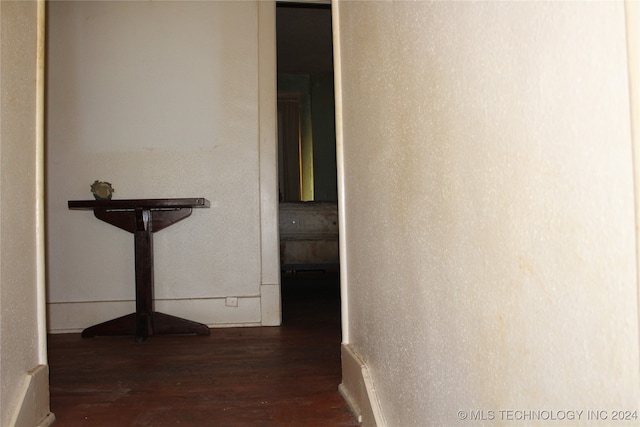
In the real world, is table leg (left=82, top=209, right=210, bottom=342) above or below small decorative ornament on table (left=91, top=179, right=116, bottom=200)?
below

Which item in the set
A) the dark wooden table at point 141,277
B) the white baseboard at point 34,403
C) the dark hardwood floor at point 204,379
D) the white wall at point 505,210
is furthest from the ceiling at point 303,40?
the white wall at point 505,210

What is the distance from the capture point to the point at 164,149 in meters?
3.06

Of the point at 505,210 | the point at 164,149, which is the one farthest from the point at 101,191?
the point at 505,210

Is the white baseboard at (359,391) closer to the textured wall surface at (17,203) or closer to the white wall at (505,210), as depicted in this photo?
the white wall at (505,210)

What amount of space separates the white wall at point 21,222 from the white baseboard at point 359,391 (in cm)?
86

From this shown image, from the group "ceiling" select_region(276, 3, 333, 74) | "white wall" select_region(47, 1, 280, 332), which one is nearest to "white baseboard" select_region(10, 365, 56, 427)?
"white wall" select_region(47, 1, 280, 332)

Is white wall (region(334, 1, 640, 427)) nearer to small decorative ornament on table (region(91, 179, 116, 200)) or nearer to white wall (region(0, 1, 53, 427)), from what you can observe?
white wall (region(0, 1, 53, 427))

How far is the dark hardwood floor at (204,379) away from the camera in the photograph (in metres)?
1.45

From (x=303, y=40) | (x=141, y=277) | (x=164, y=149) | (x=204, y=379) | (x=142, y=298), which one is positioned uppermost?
(x=303, y=40)

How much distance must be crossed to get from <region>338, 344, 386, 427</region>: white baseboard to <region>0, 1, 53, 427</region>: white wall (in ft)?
2.82

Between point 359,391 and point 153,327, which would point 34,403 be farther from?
point 153,327

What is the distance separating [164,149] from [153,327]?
1.07m

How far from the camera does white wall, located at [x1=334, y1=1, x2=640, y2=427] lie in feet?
1.42

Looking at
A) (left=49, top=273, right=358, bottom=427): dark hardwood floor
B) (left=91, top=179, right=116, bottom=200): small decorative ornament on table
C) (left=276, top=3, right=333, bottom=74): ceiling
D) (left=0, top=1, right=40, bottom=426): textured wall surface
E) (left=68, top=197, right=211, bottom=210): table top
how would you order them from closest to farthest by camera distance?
(left=0, top=1, right=40, bottom=426): textured wall surface
(left=49, top=273, right=358, bottom=427): dark hardwood floor
(left=68, top=197, right=211, bottom=210): table top
(left=91, top=179, right=116, bottom=200): small decorative ornament on table
(left=276, top=3, right=333, bottom=74): ceiling
